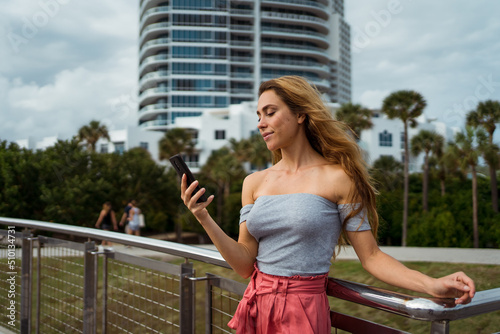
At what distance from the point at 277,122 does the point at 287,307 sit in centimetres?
72

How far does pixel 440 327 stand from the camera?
4.71 ft

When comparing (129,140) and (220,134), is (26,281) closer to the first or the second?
(220,134)

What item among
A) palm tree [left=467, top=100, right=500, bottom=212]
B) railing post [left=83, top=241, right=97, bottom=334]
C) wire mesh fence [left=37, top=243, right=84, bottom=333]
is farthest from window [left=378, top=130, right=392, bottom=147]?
railing post [left=83, top=241, right=97, bottom=334]

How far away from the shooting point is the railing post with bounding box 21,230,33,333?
12.7 ft

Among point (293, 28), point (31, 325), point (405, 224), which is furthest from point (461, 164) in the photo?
point (293, 28)

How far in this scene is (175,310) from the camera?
2523mm

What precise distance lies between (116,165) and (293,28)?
185ft

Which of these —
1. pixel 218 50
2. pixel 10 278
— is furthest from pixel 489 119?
pixel 218 50

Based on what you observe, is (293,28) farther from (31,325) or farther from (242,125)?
(31,325)

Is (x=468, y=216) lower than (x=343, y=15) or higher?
lower

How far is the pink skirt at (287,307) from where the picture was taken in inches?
67.3

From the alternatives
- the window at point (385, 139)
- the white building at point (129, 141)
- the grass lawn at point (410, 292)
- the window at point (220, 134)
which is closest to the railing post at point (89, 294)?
the grass lawn at point (410, 292)

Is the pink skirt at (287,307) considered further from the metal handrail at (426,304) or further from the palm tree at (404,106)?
the palm tree at (404,106)

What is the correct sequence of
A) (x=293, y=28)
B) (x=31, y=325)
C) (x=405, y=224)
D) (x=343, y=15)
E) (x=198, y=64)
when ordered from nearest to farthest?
1. (x=31, y=325)
2. (x=405, y=224)
3. (x=198, y=64)
4. (x=293, y=28)
5. (x=343, y=15)
